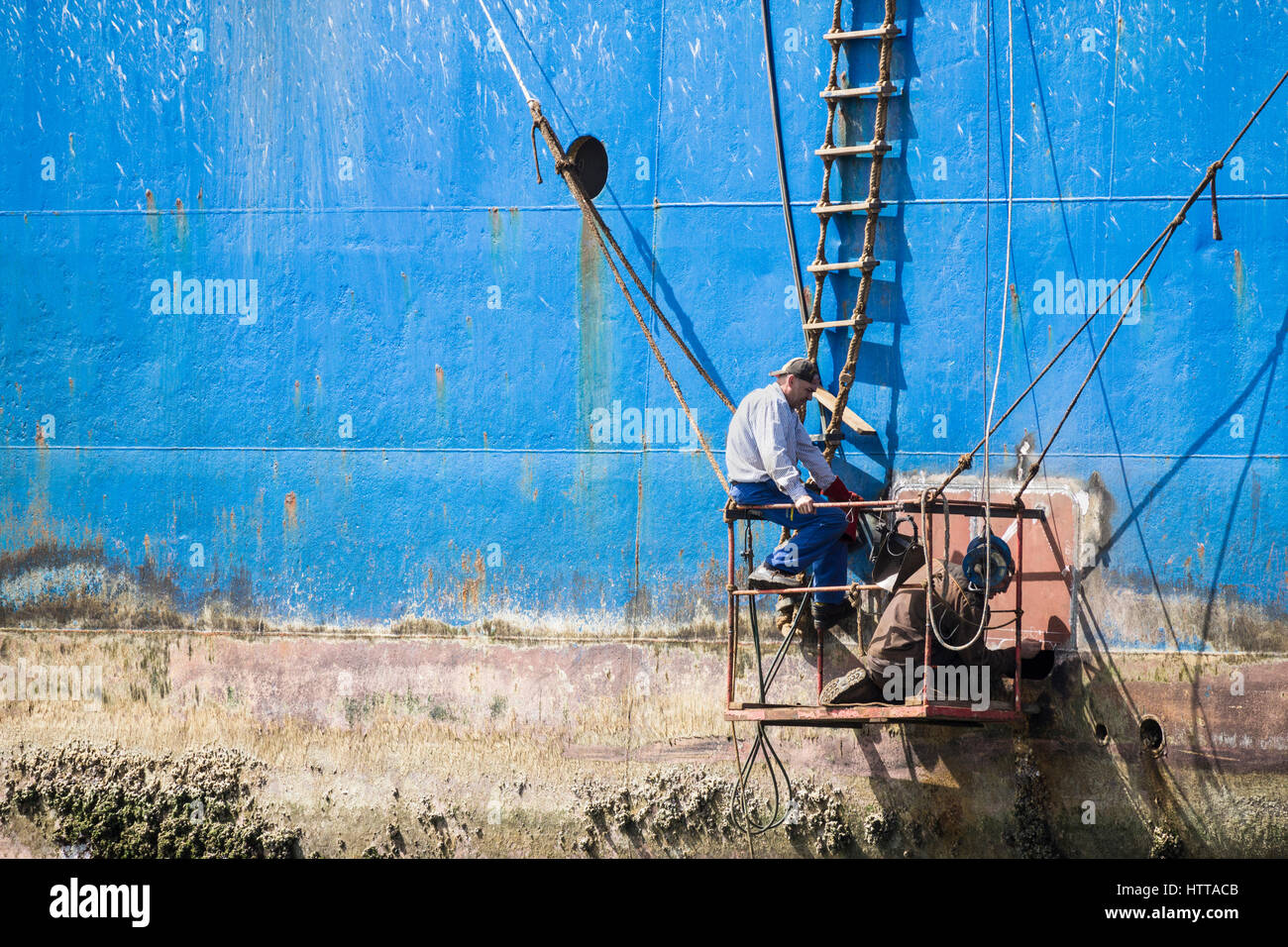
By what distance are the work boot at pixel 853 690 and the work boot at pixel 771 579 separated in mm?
718

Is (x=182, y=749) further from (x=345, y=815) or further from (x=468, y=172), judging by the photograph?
(x=468, y=172)

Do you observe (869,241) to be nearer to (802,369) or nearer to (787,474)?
(802,369)

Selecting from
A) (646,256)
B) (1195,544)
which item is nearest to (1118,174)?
(1195,544)

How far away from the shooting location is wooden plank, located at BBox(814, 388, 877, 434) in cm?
710

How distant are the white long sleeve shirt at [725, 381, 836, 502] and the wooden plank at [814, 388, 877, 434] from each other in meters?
0.49

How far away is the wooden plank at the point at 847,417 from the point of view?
7.10m

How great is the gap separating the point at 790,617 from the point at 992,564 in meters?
1.32

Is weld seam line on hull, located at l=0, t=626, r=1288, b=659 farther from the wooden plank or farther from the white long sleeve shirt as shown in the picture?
the wooden plank

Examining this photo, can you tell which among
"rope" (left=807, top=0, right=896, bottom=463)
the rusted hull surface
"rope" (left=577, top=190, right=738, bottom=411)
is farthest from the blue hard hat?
"rope" (left=577, top=190, right=738, bottom=411)

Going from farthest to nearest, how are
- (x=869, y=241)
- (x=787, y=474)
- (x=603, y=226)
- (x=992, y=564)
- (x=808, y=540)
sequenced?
1. (x=603, y=226)
2. (x=869, y=241)
3. (x=992, y=564)
4. (x=808, y=540)
5. (x=787, y=474)

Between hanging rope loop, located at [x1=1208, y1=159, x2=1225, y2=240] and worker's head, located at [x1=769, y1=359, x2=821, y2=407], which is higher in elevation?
hanging rope loop, located at [x1=1208, y1=159, x2=1225, y2=240]

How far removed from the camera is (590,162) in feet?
24.5

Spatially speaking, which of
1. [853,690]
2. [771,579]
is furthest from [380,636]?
[853,690]

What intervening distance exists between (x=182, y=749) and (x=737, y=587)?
402 cm
